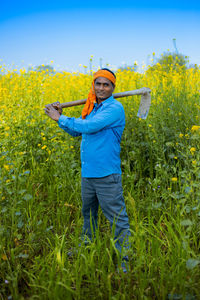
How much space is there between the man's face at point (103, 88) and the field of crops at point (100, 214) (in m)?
0.69

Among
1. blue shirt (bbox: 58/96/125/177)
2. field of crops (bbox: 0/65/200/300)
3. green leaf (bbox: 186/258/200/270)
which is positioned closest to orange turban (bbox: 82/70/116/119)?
blue shirt (bbox: 58/96/125/177)

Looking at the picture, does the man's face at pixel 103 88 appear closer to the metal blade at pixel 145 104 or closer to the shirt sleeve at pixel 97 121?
the shirt sleeve at pixel 97 121

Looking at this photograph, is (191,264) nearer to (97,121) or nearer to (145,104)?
(97,121)

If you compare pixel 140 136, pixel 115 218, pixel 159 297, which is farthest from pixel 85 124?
pixel 140 136

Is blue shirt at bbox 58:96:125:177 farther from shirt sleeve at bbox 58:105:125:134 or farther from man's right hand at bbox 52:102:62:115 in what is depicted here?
man's right hand at bbox 52:102:62:115

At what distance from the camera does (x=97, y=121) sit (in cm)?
205

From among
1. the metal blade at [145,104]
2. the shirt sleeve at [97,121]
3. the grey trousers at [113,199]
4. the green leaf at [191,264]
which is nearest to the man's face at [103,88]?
the shirt sleeve at [97,121]

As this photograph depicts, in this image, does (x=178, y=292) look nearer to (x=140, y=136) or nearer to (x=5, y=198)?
(x=5, y=198)

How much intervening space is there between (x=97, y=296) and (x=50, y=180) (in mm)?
1680

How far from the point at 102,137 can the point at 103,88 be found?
39 centimetres

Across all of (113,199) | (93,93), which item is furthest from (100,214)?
(93,93)

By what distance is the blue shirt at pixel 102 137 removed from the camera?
2.09 m

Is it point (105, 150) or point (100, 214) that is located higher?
point (105, 150)

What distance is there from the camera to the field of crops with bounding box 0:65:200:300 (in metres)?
1.72
